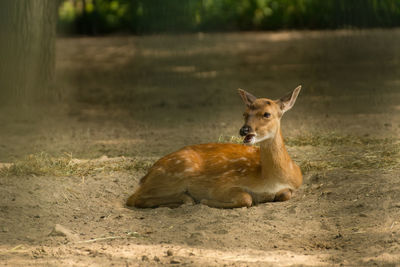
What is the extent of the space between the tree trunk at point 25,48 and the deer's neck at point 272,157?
4.43 meters

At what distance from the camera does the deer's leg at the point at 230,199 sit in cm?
494

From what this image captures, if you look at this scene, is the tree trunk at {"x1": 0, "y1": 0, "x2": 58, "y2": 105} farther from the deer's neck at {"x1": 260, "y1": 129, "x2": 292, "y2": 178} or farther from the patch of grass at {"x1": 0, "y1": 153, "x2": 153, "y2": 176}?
the deer's neck at {"x1": 260, "y1": 129, "x2": 292, "y2": 178}

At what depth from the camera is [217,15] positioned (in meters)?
10.0

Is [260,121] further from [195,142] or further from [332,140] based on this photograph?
[195,142]

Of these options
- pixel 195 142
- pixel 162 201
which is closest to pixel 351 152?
pixel 195 142

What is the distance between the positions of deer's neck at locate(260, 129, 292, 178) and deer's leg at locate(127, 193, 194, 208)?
62 centimetres

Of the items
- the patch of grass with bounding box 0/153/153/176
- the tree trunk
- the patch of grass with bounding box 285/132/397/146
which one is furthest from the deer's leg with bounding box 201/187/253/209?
the tree trunk

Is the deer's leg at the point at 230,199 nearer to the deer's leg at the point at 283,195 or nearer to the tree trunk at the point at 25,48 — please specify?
the deer's leg at the point at 283,195

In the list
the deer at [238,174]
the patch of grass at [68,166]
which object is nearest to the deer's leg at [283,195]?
the deer at [238,174]

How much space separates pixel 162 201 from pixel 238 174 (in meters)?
0.62

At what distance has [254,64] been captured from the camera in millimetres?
12555

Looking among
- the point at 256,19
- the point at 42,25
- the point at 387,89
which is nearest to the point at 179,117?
the point at 42,25

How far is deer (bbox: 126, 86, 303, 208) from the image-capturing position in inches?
195

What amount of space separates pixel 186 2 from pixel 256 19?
1060 centimetres
